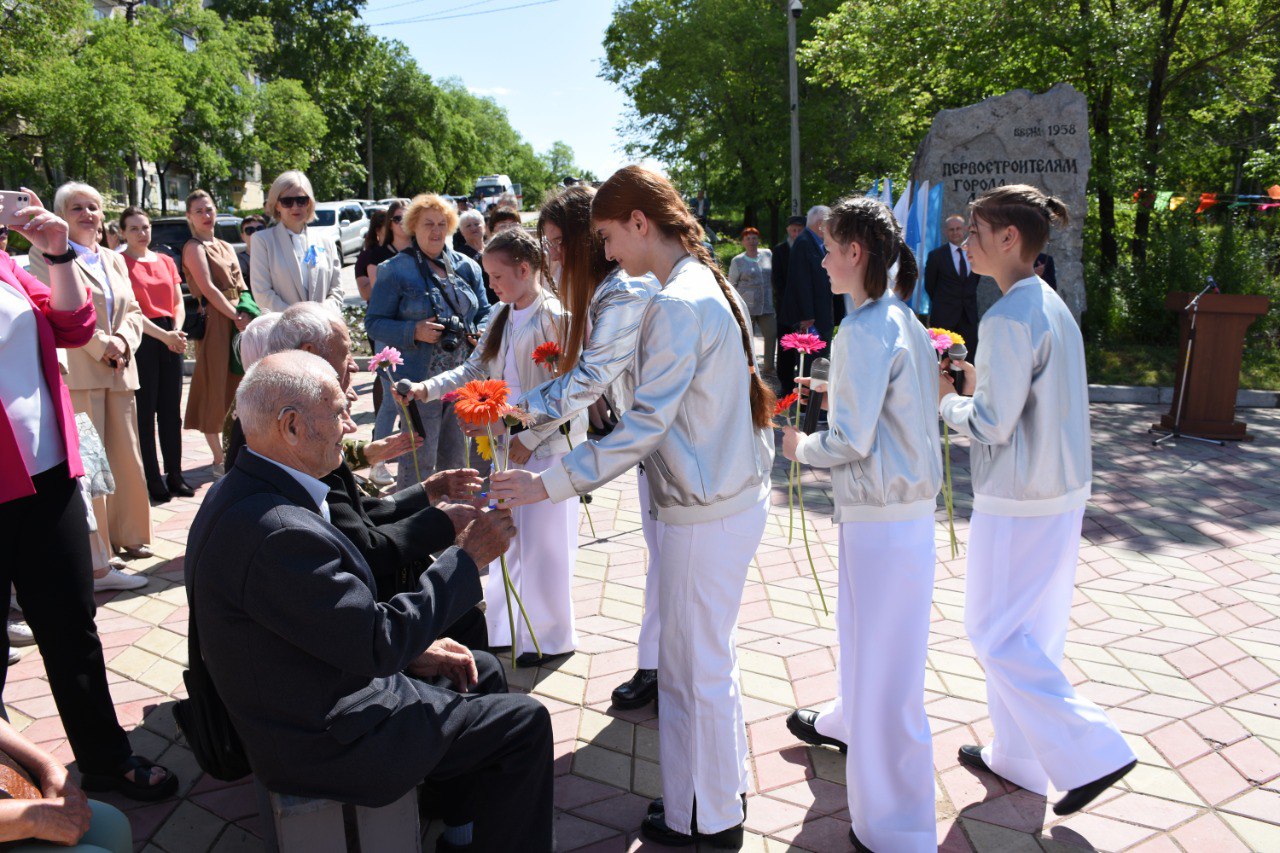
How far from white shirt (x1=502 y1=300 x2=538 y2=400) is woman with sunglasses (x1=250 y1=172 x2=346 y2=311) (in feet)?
7.49

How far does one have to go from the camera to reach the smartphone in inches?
125

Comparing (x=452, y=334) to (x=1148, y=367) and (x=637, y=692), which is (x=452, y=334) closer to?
(x=637, y=692)

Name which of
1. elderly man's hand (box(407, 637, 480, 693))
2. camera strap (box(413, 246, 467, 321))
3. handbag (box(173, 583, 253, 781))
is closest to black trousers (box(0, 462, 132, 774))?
handbag (box(173, 583, 253, 781))

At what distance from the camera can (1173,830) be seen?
2980 millimetres

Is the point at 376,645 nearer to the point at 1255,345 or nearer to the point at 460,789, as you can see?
the point at 460,789

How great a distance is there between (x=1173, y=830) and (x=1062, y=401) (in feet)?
4.64

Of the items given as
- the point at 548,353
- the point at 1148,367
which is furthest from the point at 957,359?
the point at 1148,367

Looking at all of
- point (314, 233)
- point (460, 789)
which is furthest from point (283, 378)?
point (314, 233)

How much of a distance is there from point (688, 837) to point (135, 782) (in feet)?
6.02

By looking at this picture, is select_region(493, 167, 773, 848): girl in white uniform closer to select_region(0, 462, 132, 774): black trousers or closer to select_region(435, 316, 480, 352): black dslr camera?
select_region(0, 462, 132, 774): black trousers

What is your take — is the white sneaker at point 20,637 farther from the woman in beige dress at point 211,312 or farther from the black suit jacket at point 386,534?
the woman in beige dress at point 211,312

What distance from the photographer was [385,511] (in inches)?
128

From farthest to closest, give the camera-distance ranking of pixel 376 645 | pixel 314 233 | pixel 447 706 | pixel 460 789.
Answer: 1. pixel 314 233
2. pixel 460 789
3. pixel 447 706
4. pixel 376 645

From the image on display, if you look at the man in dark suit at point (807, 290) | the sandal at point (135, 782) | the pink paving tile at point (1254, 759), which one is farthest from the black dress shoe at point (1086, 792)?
the man in dark suit at point (807, 290)
